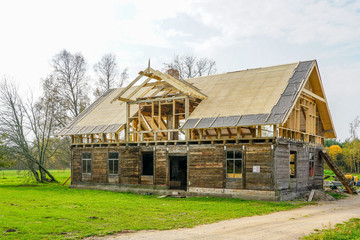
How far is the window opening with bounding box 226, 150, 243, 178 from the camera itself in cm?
2152

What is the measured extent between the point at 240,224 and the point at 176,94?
1308 cm

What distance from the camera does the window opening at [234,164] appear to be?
847 inches

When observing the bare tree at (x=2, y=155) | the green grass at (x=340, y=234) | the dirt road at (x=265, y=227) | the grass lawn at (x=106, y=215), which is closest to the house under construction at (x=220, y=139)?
the grass lawn at (x=106, y=215)

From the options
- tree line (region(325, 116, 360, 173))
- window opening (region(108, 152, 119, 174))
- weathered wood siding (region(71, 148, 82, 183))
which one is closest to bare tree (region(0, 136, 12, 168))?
weathered wood siding (region(71, 148, 82, 183))

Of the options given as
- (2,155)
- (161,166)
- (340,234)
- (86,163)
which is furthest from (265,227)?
(2,155)

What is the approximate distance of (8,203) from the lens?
18.8m

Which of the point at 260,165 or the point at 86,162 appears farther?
the point at 86,162

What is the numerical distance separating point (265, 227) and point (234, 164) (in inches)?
354

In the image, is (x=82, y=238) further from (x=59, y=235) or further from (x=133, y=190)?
(x=133, y=190)

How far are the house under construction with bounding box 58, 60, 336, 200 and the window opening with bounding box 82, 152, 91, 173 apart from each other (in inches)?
3.6

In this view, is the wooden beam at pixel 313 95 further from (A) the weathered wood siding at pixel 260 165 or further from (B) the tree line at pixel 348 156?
(B) the tree line at pixel 348 156

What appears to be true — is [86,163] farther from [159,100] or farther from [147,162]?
[159,100]

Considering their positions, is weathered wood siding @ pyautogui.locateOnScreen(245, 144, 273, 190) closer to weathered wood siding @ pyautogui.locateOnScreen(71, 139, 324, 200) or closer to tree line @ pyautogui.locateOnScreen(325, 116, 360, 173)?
weathered wood siding @ pyautogui.locateOnScreen(71, 139, 324, 200)

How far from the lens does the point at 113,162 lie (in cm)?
2712
